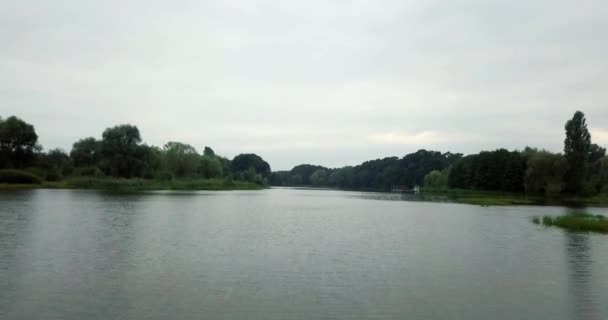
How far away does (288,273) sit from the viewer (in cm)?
1741

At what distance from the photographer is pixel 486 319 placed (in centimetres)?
1228

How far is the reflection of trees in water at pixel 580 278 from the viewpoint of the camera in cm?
1341

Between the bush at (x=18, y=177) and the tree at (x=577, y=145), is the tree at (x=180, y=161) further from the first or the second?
the tree at (x=577, y=145)

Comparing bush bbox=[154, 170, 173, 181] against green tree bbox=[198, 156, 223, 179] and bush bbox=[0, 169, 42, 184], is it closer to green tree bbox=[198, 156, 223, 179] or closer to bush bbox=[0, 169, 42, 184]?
green tree bbox=[198, 156, 223, 179]

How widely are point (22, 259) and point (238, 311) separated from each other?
10.6m

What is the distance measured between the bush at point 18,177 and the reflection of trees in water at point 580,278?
284 feet

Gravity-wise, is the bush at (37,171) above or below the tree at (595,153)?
below

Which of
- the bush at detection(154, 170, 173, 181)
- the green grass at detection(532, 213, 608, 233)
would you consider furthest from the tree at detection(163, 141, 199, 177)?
the green grass at detection(532, 213, 608, 233)

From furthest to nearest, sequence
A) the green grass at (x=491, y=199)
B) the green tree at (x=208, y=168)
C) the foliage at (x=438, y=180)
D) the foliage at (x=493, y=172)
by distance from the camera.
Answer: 1. the foliage at (x=438, y=180)
2. the green tree at (x=208, y=168)
3. the foliage at (x=493, y=172)
4. the green grass at (x=491, y=199)

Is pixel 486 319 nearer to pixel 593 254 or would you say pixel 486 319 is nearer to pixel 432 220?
pixel 593 254

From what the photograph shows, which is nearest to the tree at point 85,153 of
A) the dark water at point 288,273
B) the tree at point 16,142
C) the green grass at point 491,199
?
the tree at point 16,142

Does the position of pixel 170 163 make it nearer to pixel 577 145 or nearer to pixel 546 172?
pixel 546 172

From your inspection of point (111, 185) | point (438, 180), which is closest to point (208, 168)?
point (111, 185)

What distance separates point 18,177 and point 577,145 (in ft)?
326
